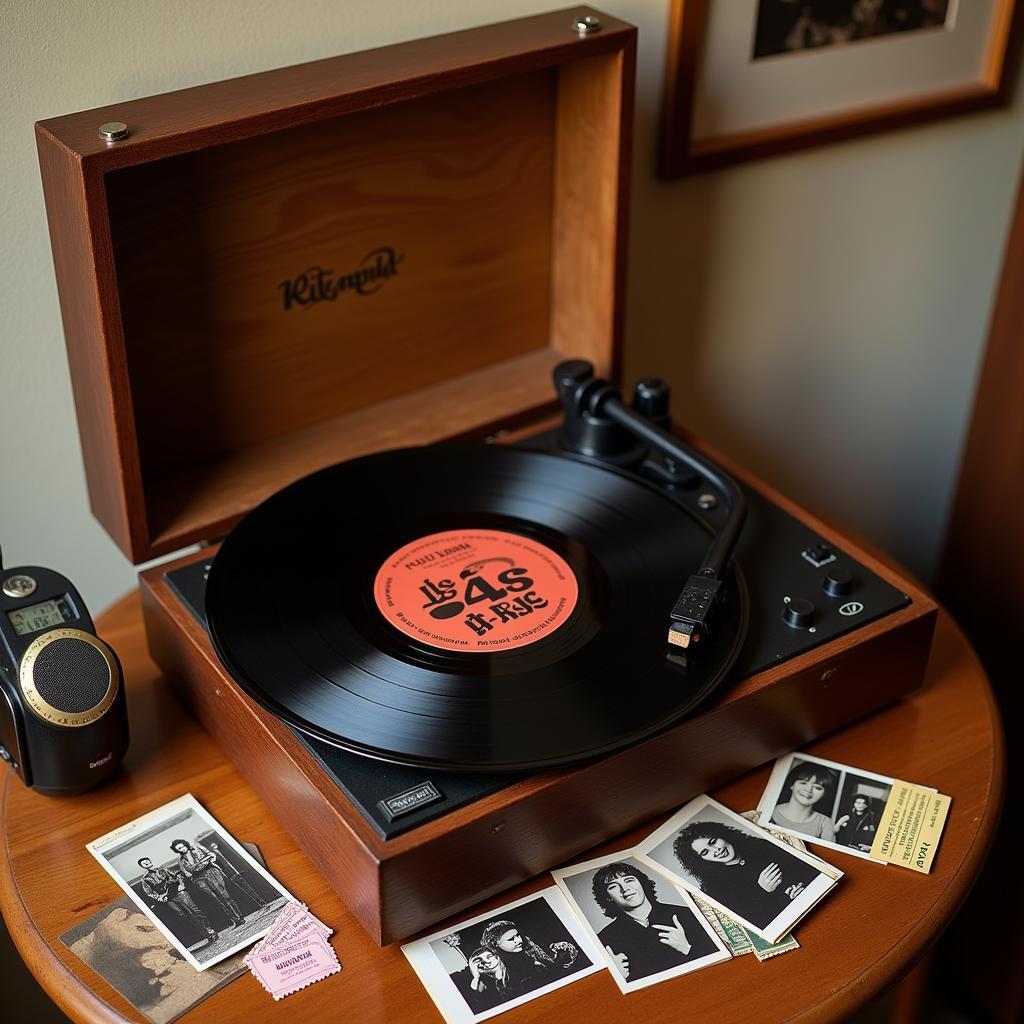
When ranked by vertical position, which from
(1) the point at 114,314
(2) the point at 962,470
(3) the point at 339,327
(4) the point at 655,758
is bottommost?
(2) the point at 962,470

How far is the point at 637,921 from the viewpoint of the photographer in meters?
0.89

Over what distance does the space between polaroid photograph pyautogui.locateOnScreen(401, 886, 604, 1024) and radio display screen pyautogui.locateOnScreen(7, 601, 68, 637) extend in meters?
0.35

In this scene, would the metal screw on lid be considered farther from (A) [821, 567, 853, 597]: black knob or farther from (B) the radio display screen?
(A) [821, 567, 853, 597]: black knob

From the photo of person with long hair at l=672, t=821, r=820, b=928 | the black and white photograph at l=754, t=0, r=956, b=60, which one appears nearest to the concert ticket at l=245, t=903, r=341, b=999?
the photo of person with long hair at l=672, t=821, r=820, b=928

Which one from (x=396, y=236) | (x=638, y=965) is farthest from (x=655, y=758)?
(x=396, y=236)

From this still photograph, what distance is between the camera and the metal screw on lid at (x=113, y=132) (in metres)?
0.89

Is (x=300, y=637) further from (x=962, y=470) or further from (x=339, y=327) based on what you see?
(x=962, y=470)

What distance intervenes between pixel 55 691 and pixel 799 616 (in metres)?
0.55

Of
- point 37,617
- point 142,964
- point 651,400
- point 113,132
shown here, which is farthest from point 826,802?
point 113,132

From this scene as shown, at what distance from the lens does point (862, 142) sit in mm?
1434

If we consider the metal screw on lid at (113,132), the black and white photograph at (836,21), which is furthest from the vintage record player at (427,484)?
the black and white photograph at (836,21)

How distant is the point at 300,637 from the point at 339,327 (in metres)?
0.36

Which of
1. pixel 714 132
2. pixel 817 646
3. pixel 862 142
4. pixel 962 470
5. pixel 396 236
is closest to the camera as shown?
pixel 817 646

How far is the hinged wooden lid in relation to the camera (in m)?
0.97
